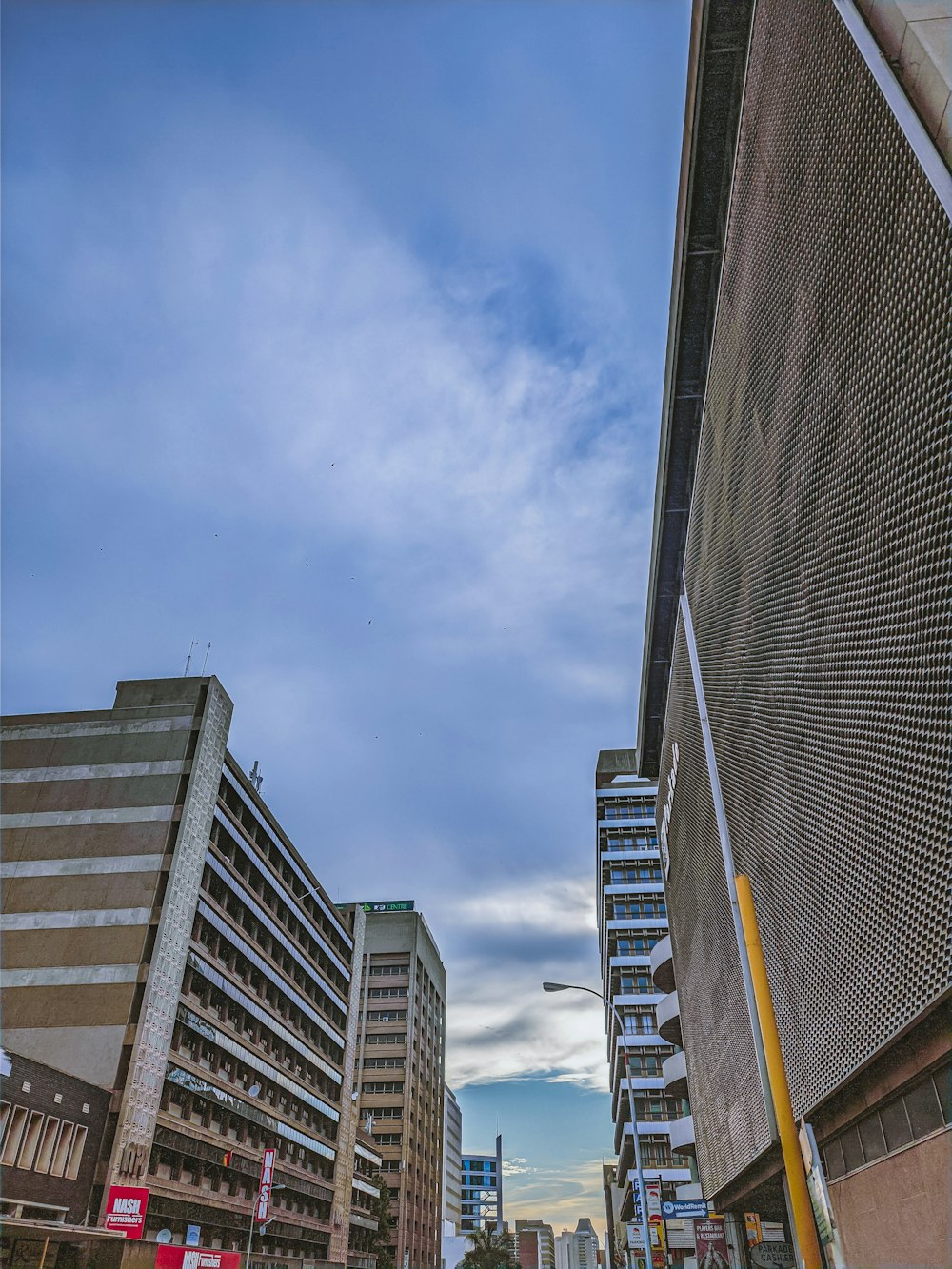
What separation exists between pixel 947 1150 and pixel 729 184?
2452 cm

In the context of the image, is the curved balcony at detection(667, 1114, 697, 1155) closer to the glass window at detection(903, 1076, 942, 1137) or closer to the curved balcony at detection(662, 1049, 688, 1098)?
the curved balcony at detection(662, 1049, 688, 1098)

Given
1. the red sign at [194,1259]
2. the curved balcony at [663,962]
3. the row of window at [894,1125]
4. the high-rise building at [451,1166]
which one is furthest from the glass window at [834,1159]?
the high-rise building at [451,1166]

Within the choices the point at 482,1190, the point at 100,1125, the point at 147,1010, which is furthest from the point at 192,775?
the point at 482,1190

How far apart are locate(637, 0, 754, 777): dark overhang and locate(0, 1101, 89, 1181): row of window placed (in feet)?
112

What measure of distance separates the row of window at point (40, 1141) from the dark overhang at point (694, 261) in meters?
34.2

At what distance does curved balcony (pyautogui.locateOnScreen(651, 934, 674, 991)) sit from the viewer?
46.8 metres

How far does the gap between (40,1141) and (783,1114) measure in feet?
122

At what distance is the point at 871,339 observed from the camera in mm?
14469

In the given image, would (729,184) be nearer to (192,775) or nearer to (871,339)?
(871,339)

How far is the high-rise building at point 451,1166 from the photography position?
421 feet

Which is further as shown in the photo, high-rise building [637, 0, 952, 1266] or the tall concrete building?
the tall concrete building

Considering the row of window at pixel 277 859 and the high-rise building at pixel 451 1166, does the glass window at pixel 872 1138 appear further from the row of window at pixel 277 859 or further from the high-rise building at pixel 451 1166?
the high-rise building at pixel 451 1166

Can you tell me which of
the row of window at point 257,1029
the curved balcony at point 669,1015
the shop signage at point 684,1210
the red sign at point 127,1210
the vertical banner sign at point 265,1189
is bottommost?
the shop signage at point 684,1210

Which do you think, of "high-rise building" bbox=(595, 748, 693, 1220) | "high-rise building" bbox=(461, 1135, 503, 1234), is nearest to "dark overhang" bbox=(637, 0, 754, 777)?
"high-rise building" bbox=(595, 748, 693, 1220)
